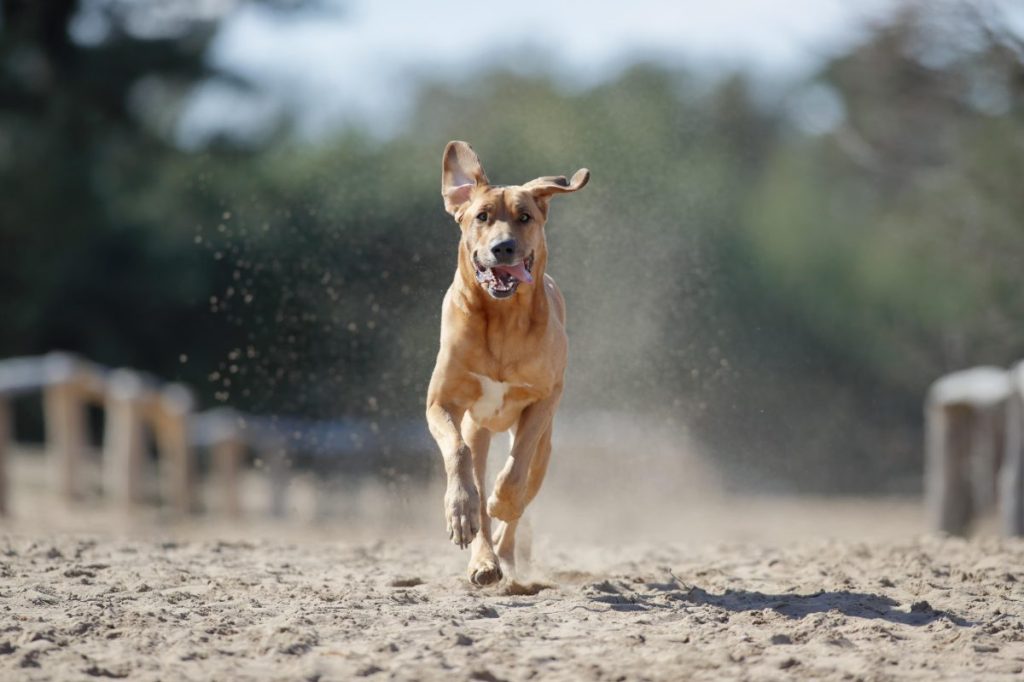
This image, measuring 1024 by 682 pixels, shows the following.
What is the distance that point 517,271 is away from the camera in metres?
6.64

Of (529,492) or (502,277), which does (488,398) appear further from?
(502,277)

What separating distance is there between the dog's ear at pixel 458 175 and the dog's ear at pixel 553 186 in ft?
0.92

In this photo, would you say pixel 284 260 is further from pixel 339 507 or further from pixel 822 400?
pixel 822 400

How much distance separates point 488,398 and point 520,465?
44 cm

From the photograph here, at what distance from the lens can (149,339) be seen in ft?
83.1

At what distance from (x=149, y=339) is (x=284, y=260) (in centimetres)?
1336

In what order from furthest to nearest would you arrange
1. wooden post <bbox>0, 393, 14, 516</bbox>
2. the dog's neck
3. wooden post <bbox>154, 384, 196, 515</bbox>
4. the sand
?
wooden post <bbox>154, 384, 196, 515</bbox>
wooden post <bbox>0, 393, 14, 516</bbox>
the dog's neck
the sand

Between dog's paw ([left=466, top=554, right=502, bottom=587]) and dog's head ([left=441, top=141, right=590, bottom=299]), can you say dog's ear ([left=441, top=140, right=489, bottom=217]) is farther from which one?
dog's paw ([left=466, top=554, right=502, bottom=587])

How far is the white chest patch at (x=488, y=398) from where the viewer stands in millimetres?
6871

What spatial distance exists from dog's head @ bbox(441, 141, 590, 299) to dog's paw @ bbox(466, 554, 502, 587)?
1.17 meters

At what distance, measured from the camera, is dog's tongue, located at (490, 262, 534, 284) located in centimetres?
662

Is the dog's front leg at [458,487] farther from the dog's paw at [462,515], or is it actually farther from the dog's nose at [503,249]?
the dog's nose at [503,249]

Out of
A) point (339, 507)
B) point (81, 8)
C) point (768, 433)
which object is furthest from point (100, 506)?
point (768, 433)

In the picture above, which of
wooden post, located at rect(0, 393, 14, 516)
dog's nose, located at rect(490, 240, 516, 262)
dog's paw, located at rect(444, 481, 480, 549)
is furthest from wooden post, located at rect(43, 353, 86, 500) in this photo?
dog's paw, located at rect(444, 481, 480, 549)
